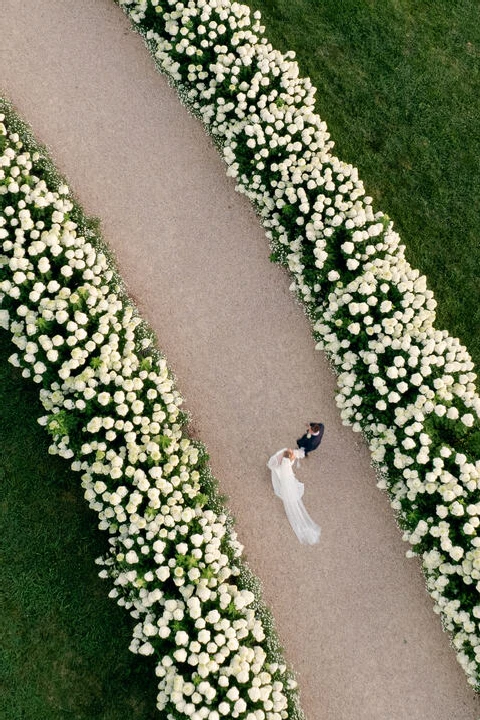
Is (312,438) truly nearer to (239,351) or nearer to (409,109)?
(239,351)

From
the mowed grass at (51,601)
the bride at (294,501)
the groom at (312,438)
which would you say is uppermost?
the groom at (312,438)

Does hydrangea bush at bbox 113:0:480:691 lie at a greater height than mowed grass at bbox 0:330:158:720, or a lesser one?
greater

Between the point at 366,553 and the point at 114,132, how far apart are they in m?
7.58

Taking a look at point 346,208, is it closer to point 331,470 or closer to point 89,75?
point 331,470

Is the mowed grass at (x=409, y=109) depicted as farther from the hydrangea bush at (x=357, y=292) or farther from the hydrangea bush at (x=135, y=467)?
the hydrangea bush at (x=135, y=467)

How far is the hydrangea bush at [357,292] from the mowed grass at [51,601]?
4.14 meters

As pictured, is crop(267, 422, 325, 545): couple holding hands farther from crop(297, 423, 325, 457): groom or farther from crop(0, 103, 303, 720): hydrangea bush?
crop(0, 103, 303, 720): hydrangea bush

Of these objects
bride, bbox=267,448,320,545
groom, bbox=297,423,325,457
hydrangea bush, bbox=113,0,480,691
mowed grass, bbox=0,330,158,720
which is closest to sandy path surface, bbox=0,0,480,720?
bride, bbox=267,448,320,545

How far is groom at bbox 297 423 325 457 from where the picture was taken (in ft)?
28.0

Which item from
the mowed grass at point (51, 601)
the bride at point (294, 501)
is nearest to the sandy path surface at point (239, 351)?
the bride at point (294, 501)

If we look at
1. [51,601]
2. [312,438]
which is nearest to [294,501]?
[312,438]

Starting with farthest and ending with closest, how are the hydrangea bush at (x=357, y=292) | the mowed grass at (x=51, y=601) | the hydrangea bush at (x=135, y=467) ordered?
the mowed grass at (x=51, y=601) < the hydrangea bush at (x=357, y=292) < the hydrangea bush at (x=135, y=467)

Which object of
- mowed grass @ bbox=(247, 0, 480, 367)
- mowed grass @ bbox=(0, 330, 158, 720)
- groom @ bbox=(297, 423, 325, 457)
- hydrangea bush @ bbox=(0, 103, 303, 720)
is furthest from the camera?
mowed grass @ bbox=(247, 0, 480, 367)

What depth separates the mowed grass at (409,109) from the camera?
9.68 m
